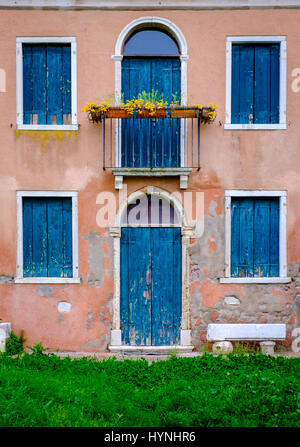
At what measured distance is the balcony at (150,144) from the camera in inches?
273

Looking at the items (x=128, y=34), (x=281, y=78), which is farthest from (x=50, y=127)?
(x=281, y=78)

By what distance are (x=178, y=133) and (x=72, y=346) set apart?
4531 mm

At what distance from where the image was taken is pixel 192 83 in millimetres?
6953

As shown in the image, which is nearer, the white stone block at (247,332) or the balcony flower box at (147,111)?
the balcony flower box at (147,111)

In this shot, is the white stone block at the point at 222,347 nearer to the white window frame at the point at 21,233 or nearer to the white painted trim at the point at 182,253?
the white painted trim at the point at 182,253

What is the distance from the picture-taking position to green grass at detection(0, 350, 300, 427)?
425 cm

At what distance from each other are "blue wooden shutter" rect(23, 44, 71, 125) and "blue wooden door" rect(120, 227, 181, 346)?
8.75ft

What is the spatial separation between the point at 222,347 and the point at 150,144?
404 cm

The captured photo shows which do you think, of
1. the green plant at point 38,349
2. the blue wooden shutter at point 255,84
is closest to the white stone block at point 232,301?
the blue wooden shutter at point 255,84

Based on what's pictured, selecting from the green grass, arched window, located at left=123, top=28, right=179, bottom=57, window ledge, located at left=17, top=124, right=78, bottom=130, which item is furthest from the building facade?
the green grass

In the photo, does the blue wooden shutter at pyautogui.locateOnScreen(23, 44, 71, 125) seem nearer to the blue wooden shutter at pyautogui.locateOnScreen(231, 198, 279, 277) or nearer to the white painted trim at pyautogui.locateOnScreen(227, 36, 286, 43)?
the white painted trim at pyautogui.locateOnScreen(227, 36, 286, 43)

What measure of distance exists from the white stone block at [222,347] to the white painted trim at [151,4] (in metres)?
6.29

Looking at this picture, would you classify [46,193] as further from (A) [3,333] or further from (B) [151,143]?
(A) [3,333]

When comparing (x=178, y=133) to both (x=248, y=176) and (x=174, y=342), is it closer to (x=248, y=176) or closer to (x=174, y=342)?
(x=248, y=176)
